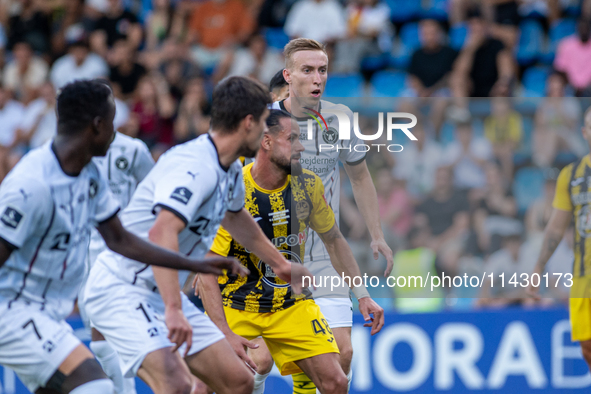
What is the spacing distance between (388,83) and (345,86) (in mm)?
634

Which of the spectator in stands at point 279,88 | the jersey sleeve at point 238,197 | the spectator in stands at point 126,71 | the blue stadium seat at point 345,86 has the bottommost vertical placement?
the jersey sleeve at point 238,197

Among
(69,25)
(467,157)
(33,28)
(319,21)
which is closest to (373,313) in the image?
(467,157)

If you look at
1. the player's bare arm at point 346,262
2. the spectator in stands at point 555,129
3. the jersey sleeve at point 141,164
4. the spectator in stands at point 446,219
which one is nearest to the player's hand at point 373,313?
the player's bare arm at point 346,262

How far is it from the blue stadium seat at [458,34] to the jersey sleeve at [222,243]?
22.9 ft

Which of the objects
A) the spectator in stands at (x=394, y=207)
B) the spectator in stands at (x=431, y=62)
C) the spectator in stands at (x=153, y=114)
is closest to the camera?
the spectator in stands at (x=394, y=207)

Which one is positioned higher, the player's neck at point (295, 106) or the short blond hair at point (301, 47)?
the short blond hair at point (301, 47)

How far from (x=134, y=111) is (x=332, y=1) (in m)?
3.53

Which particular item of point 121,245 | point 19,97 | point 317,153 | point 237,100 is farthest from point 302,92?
point 19,97

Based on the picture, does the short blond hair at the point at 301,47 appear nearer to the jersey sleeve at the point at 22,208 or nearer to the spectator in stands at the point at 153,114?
the jersey sleeve at the point at 22,208

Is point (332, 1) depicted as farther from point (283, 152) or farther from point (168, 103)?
point (283, 152)

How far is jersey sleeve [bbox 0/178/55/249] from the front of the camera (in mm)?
3477

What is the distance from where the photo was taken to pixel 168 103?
35.5 ft

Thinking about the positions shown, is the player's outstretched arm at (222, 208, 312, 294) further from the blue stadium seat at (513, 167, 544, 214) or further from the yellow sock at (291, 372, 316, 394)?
the blue stadium seat at (513, 167, 544, 214)

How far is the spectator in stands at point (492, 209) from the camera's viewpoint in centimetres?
809
